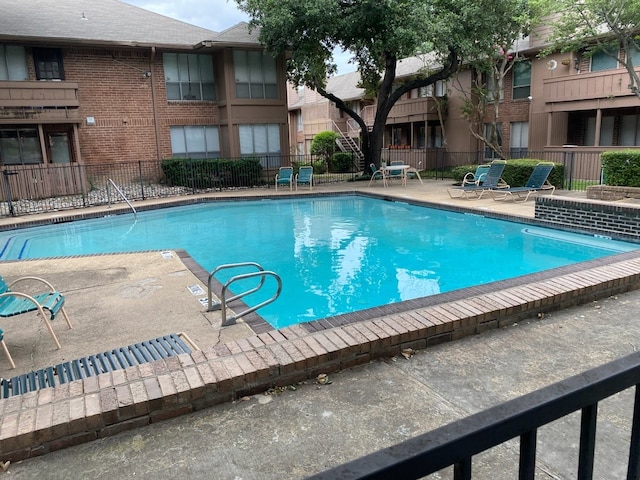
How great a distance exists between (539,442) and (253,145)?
18656 mm

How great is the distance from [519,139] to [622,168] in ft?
39.2

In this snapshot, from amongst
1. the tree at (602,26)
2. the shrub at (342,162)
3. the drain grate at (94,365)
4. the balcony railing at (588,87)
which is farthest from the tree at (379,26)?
the drain grate at (94,365)

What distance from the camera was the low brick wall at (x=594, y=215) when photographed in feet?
27.9

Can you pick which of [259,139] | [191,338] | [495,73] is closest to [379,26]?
[495,73]

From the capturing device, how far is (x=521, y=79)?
21.7 meters

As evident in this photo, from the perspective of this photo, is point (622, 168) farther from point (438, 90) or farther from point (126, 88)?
point (438, 90)

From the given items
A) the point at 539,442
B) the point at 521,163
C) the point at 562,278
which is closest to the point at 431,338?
the point at 539,442

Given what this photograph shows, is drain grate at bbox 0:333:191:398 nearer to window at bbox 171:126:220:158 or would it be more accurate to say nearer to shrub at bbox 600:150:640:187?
shrub at bbox 600:150:640:187

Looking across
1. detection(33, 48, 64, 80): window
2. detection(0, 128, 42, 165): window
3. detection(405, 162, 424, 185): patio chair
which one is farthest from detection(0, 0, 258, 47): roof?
detection(405, 162, 424, 185): patio chair

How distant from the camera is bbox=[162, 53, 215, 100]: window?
19234 mm

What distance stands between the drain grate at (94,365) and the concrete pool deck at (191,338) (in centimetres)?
36

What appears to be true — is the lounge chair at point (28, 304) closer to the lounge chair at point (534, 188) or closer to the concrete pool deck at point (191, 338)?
the concrete pool deck at point (191, 338)

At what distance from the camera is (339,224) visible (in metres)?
12.0

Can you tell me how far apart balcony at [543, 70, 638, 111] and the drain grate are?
58.6 ft
